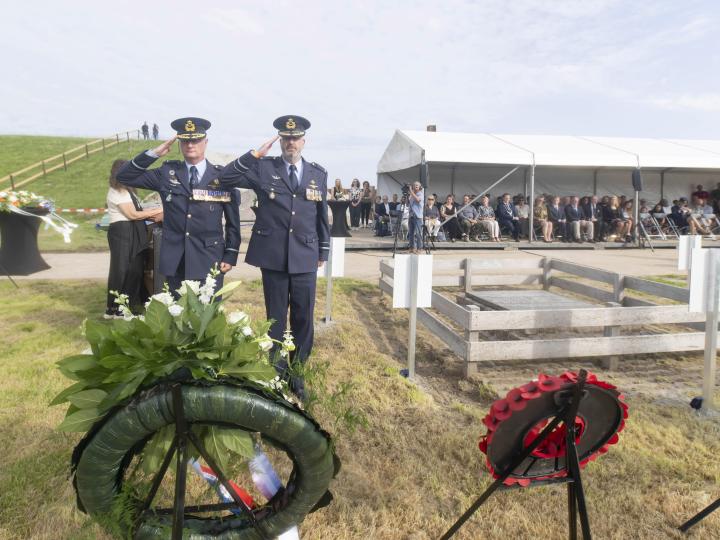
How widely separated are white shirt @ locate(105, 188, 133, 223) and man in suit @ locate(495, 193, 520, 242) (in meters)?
12.8

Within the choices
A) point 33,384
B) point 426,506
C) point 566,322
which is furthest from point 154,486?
point 566,322

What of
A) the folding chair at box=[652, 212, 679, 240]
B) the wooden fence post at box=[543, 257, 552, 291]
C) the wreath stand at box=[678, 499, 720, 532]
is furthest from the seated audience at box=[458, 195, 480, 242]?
the wreath stand at box=[678, 499, 720, 532]

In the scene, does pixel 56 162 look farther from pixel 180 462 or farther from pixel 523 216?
pixel 180 462

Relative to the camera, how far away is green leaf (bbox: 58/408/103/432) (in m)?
1.58

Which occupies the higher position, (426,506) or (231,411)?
(231,411)

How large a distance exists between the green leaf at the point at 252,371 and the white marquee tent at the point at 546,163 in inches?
476

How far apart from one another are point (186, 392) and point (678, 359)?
508cm

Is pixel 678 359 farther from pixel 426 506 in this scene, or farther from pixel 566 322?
pixel 426 506

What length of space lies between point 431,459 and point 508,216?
47.2 feet

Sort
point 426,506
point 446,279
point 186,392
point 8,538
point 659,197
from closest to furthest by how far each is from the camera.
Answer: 1. point 186,392
2. point 8,538
3. point 426,506
4. point 446,279
5. point 659,197

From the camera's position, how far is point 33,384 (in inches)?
158

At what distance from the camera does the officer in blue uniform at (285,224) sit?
154 inches

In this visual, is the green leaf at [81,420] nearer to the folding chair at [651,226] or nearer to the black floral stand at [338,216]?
the black floral stand at [338,216]

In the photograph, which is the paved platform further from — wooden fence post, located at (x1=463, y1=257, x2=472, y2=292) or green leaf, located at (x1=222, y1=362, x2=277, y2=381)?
green leaf, located at (x1=222, y1=362, x2=277, y2=381)
